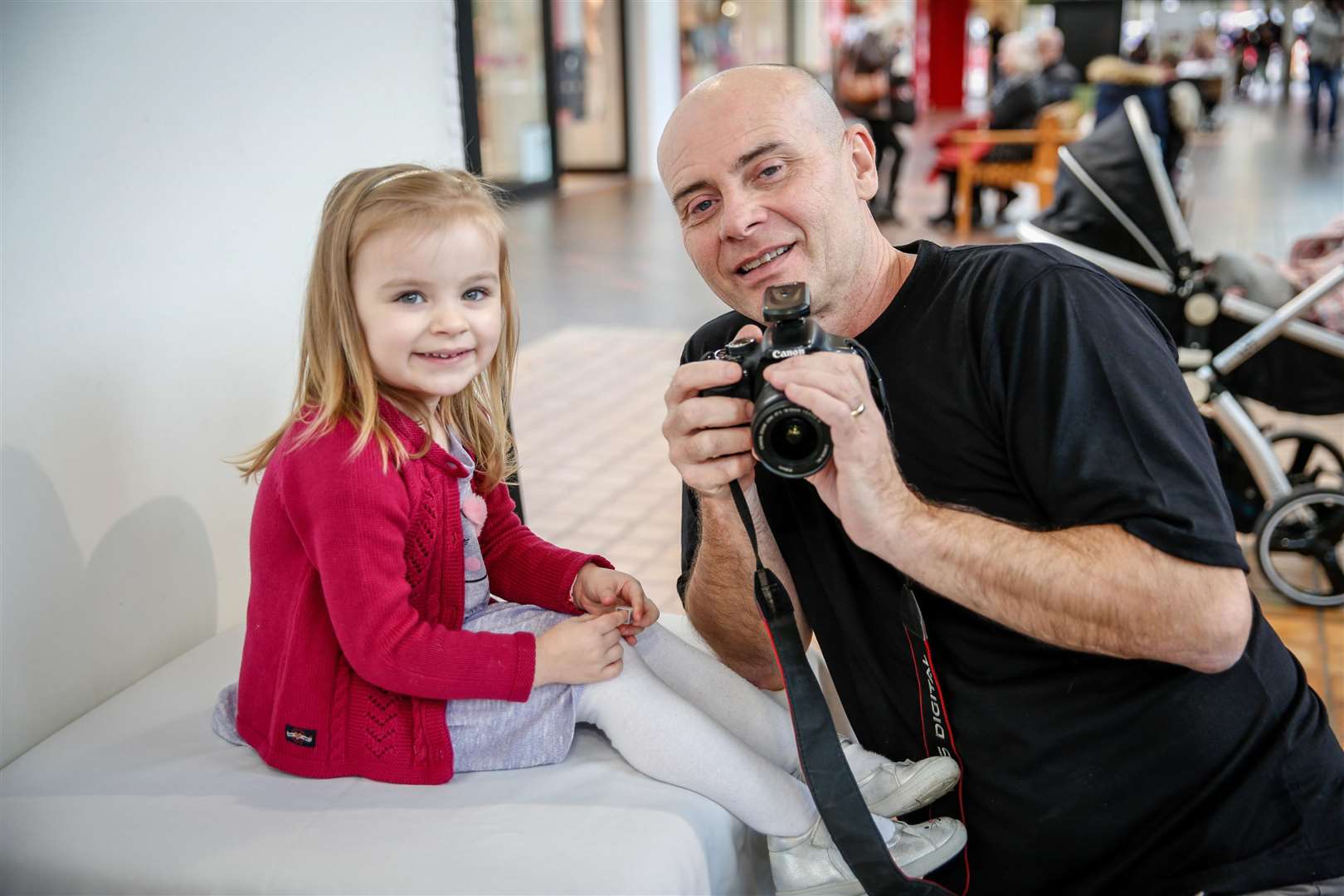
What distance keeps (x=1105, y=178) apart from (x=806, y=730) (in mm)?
2403

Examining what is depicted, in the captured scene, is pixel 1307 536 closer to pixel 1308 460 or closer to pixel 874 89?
pixel 1308 460

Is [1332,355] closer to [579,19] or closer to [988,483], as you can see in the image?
[988,483]

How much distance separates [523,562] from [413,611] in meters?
0.32

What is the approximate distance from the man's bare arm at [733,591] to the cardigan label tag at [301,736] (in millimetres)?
558

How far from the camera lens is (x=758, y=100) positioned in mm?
1482

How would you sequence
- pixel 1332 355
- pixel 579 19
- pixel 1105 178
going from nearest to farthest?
1. pixel 1332 355
2. pixel 1105 178
3. pixel 579 19

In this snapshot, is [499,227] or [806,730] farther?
[499,227]

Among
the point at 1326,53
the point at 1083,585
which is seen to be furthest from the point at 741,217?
the point at 1326,53

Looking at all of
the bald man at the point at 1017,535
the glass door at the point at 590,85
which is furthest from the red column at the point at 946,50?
the bald man at the point at 1017,535

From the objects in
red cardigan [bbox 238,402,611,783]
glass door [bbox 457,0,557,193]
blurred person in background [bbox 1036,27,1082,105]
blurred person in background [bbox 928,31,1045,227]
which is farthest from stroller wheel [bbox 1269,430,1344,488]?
glass door [bbox 457,0,557,193]

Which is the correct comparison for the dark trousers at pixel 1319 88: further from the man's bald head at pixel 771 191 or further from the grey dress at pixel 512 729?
the grey dress at pixel 512 729

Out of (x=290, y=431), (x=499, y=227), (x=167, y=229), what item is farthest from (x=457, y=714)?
(x=167, y=229)

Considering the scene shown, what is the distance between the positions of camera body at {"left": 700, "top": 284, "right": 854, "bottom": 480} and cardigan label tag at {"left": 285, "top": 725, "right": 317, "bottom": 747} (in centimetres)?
67

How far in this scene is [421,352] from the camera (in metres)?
1.42
